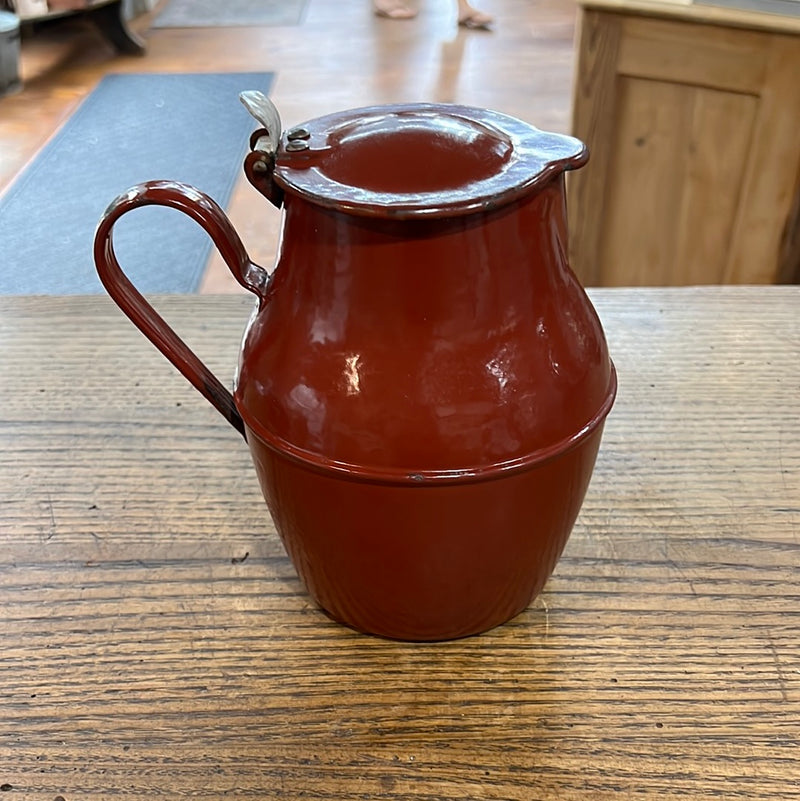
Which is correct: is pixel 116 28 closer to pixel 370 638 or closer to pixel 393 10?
pixel 393 10

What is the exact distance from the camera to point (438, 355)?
1.43 ft

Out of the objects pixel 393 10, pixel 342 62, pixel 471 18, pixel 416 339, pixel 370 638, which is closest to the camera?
pixel 416 339

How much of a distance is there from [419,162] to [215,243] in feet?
0.38

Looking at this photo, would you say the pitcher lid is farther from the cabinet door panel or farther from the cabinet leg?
the cabinet leg

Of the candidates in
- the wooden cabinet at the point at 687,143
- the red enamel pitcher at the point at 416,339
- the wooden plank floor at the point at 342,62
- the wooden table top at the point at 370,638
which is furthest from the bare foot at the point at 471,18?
the red enamel pitcher at the point at 416,339

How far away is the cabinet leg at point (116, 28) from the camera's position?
127 inches

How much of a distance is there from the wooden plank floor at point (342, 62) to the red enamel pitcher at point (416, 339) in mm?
1813

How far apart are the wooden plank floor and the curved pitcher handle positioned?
1766 mm

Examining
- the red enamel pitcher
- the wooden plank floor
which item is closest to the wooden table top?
the red enamel pitcher

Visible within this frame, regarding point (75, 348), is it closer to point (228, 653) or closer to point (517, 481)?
point (228, 653)

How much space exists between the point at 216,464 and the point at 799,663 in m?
0.41

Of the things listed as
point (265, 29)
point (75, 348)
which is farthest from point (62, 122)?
point (75, 348)

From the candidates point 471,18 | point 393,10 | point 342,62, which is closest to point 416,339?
point 342,62

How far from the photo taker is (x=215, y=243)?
472 millimetres
